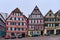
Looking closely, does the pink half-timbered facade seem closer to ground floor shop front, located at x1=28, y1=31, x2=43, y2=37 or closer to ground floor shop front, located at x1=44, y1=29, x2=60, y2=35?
ground floor shop front, located at x1=28, y1=31, x2=43, y2=37

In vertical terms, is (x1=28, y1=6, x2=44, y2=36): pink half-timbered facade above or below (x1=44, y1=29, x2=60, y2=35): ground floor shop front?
above

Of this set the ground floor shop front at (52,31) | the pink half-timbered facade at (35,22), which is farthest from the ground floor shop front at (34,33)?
the ground floor shop front at (52,31)

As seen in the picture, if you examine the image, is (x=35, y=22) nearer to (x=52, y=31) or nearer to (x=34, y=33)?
(x=34, y=33)

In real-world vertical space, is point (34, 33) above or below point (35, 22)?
below

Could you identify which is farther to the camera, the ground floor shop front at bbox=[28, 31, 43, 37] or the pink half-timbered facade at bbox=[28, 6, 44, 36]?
the pink half-timbered facade at bbox=[28, 6, 44, 36]

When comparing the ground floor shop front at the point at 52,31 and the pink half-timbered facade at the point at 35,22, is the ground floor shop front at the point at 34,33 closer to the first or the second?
the pink half-timbered facade at the point at 35,22

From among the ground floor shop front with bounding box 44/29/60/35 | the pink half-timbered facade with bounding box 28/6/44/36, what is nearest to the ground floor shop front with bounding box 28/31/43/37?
the pink half-timbered facade with bounding box 28/6/44/36

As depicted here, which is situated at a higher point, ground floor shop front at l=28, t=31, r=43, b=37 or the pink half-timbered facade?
the pink half-timbered facade

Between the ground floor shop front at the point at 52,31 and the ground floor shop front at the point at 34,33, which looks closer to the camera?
the ground floor shop front at the point at 34,33

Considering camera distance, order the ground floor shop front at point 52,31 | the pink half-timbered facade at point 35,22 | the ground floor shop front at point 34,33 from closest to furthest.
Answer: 1. the ground floor shop front at point 34,33
2. the pink half-timbered facade at point 35,22
3. the ground floor shop front at point 52,31

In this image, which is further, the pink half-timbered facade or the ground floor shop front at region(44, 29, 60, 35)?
the ground floor shop front at region(44, 29, 60, 35)

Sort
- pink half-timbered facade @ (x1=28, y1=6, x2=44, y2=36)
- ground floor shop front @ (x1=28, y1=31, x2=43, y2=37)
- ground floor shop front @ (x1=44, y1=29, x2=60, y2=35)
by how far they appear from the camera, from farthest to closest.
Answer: ground floor shop front @ (x1=44, y1=29, x2=60, y2=35) → pink half-timbered facade @ (x1=28, y1=6, x2=44, y2=36) → ground floor shop front @ (x1=28, y1=31, x2=43, y2=37)


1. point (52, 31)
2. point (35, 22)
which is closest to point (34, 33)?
point (35, 22)

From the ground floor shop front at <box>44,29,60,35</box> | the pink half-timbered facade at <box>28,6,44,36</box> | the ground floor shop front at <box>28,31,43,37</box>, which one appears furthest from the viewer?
the ground floor shop front at <box>44,29,60,35</box>
